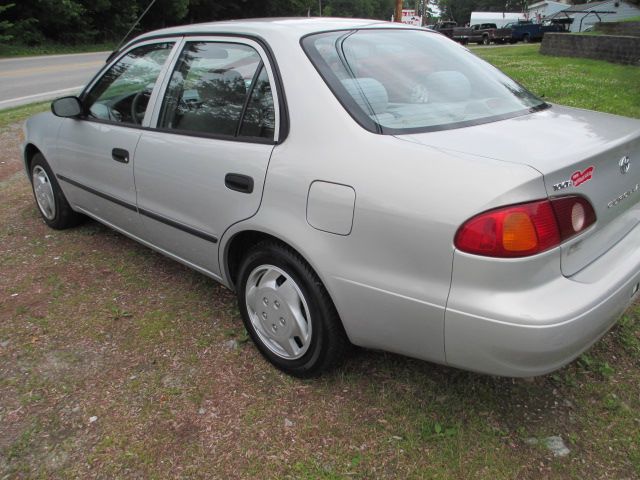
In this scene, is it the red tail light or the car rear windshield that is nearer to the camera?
the red tail light

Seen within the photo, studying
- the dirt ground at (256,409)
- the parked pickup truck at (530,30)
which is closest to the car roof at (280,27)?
the dirt ground at (256,409)

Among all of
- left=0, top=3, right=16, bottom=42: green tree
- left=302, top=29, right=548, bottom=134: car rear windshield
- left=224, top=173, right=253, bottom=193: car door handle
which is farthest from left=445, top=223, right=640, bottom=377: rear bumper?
left=0, top=3, right=16, bottom=42: green tree

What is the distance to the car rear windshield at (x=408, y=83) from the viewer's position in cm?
232

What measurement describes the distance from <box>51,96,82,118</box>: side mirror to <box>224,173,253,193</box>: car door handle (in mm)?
1687

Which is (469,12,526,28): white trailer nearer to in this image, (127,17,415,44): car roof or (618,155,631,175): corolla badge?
(127,17,415,44): car roof

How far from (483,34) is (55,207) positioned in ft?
137

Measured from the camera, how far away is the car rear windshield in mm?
2320

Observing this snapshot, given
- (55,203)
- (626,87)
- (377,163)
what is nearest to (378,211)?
Result: (377,163)

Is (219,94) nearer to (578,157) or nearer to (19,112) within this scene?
(578,157)

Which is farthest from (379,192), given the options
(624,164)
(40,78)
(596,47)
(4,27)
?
(4,27)

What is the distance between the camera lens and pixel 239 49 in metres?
2.77

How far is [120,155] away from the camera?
335 centimetres

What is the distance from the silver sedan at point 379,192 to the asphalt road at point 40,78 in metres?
9.38

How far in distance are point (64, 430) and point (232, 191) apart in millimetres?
1295
